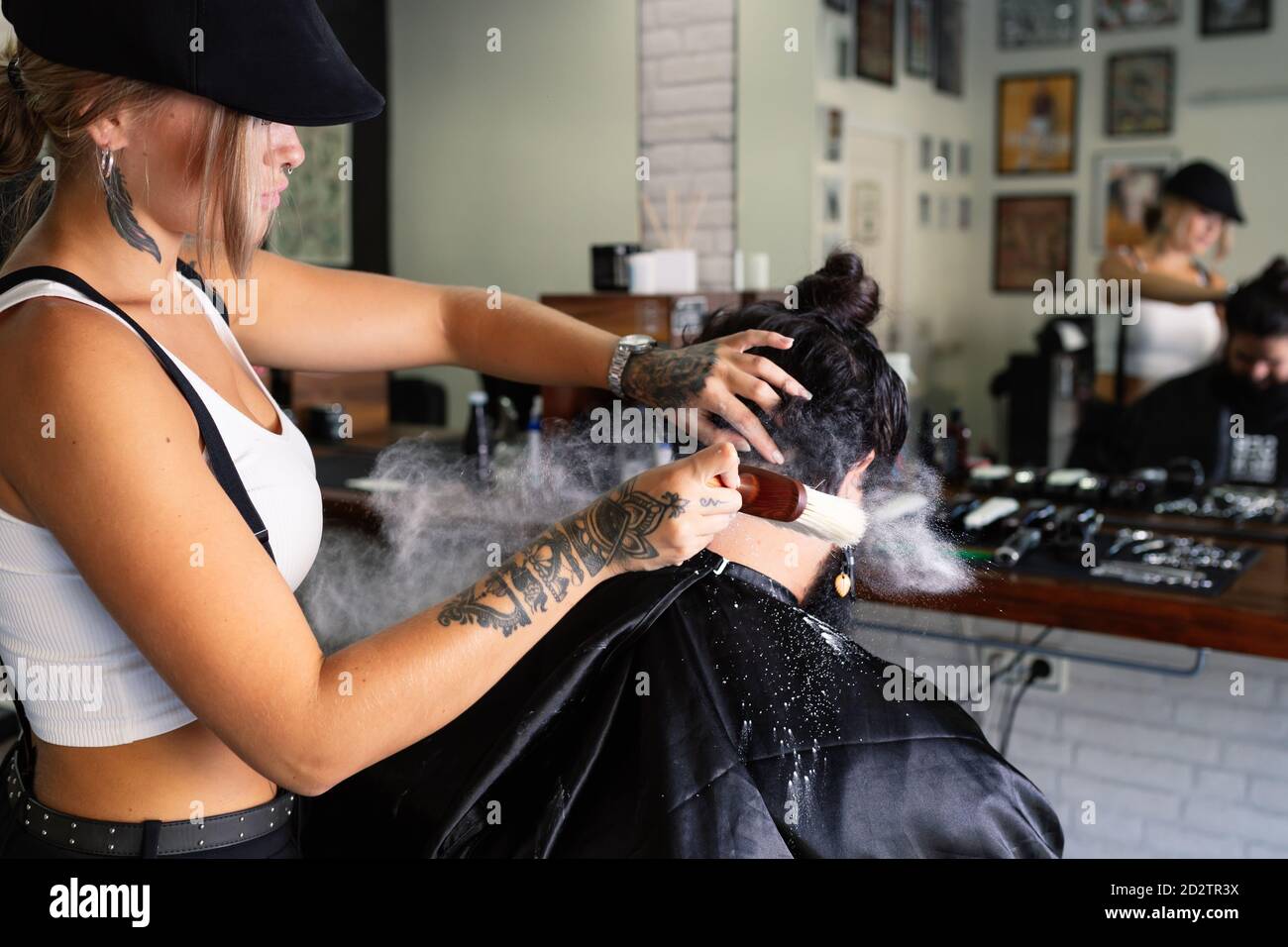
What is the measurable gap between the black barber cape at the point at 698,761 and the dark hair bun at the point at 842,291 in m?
0.33

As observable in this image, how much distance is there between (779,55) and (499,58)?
47.0 inches

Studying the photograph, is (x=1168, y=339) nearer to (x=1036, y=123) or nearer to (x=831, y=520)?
(x=831, y=520)

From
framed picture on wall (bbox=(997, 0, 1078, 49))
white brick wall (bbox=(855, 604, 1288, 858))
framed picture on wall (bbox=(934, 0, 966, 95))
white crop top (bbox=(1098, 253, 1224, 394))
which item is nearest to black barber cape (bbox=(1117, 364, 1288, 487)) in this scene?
white crop top (bbox=(1098, 253, 1224, 394))

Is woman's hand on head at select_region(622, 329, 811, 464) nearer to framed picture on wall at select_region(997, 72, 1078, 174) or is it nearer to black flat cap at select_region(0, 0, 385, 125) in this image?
black flat cap at select_region(0, 0, 385, 125)

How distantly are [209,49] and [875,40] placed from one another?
490 centimetres

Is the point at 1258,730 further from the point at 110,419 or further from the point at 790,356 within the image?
the point at 110,419

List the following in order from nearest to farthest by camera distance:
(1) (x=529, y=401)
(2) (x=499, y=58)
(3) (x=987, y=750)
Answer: (3) (x=987, y=750) < (1) (x=529, y=401) < (2) (x=499, y=58)

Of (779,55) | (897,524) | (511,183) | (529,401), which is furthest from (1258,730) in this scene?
(511,183)

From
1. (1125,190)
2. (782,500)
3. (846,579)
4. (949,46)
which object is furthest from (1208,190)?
(782,500)

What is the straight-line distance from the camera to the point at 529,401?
326 centimetres

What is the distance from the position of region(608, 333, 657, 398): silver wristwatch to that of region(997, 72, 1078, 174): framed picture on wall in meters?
6.07

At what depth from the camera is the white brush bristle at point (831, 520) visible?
1092 mm

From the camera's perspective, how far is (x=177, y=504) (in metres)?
0.85

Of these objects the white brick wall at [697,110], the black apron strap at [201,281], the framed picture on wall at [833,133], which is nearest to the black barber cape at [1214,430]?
the white brick wall at [697,110]
